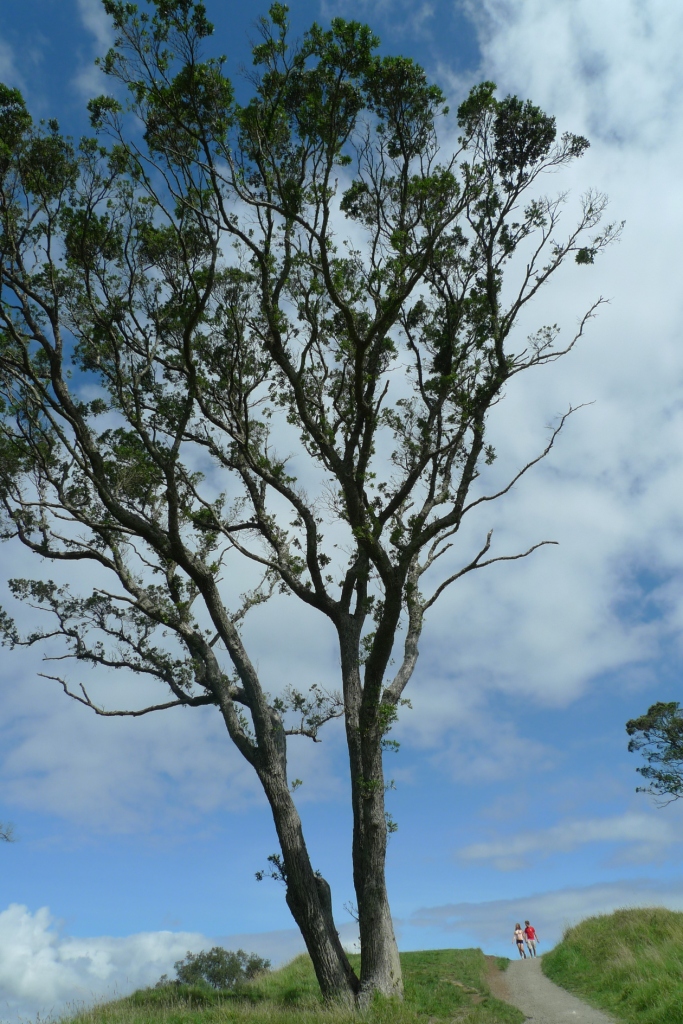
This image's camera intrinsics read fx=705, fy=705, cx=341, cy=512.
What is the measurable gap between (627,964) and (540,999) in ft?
8.02

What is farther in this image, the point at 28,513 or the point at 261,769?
the point at 28,513

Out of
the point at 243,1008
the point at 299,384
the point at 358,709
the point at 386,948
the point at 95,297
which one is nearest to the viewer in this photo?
the point at 243,1008

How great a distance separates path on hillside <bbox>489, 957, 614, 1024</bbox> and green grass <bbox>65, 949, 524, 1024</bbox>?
63cm

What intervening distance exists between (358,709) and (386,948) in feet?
12.4

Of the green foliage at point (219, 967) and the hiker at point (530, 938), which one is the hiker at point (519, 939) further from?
the green foliage at point (219, 967)

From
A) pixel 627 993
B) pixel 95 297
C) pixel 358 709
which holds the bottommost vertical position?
pixel 627 993

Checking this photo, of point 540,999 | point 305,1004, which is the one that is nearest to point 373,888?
point 305,1004

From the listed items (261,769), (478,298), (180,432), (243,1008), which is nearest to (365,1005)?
(243,1008)

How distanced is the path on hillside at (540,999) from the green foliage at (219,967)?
27.4ft

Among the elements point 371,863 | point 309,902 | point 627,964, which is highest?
point 371,863

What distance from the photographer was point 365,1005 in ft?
34.7

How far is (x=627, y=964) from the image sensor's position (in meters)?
15.0

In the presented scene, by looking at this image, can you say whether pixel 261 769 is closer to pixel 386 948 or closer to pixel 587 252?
pixel 386 948

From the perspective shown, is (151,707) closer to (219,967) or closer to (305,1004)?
(305,1004)
